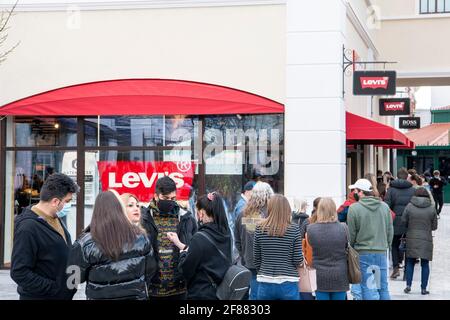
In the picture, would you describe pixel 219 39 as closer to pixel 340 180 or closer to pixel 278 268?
pixel 340 180

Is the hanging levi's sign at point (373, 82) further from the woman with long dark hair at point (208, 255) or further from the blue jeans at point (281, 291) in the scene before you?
the woman with long dark hair at point (208, 255)

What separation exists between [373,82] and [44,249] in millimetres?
9049

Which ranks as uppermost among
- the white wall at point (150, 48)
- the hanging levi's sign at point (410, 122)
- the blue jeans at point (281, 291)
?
the white wall at point (150, 48)

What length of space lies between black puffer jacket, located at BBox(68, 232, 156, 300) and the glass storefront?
7.58 meters

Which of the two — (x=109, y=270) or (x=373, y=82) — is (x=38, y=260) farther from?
(x=373, y=82)

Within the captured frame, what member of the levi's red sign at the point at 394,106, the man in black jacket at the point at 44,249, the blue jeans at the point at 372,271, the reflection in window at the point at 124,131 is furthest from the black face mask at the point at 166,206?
the levi's red sign at the point at 394,106

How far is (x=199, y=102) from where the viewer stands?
12.2m

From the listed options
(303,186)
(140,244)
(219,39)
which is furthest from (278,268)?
(219,39)

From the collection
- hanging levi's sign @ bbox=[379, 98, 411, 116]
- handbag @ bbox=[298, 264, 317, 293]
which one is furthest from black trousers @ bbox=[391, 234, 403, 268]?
hanging levi's sign @ bbox=[379, 98, 411, 116]

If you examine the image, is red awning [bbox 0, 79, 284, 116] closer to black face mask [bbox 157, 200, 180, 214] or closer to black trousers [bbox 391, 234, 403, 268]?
black trousers [bbox 391, 234, 403, 268]

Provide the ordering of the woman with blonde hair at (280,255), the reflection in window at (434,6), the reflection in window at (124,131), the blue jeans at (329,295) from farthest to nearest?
1. the reflection in window at (434,6)
2. the reflection in window at (124,131)
3. the blue jeans at (329,295)
4. the woman with blonde hair at (280,255)

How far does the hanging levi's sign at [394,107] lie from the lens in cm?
1812

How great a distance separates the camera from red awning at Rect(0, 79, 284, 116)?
39.8ft

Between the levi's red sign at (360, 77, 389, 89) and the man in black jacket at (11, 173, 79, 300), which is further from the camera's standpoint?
the levi's red sign at (360, 77, 389, 89)
